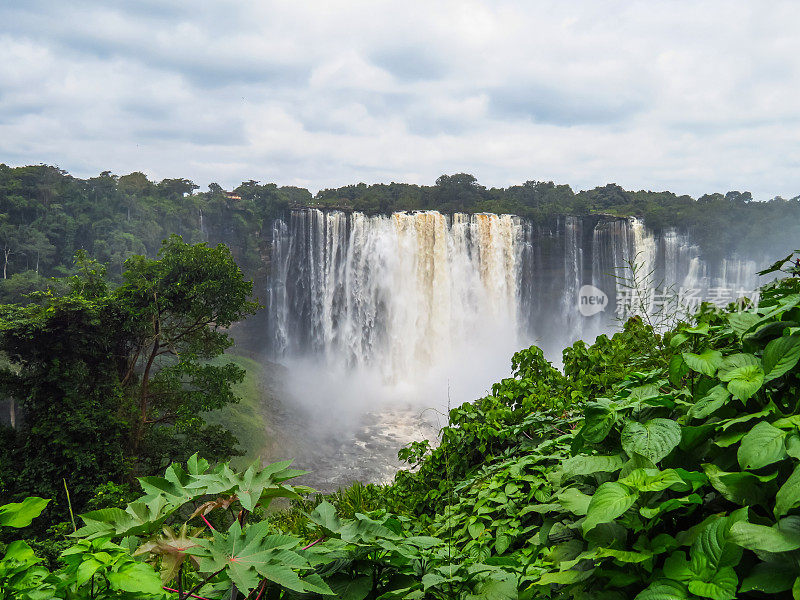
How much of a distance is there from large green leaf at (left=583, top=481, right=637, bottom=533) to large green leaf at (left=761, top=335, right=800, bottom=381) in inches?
16.7

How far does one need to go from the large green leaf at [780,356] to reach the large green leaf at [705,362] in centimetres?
11

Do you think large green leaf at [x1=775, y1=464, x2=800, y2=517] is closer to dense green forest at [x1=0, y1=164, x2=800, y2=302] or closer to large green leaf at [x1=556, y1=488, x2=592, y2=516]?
large green leaf at [x1=556, y1=488, x2=592, y2=516]

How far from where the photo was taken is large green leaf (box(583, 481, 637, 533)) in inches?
37.0

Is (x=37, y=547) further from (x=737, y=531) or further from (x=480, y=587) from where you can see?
(x=737, y=531)

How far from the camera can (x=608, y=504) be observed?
0.98 metres

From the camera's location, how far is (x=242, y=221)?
91.9 ft

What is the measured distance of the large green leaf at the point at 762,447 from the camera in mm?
924

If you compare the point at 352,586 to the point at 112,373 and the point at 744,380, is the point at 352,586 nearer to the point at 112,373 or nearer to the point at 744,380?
the point at 744,380

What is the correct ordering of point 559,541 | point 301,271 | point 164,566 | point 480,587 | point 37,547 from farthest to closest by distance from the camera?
point 301,271 → point 37,547 → point 559,541 → point 480,587 → point 164,566

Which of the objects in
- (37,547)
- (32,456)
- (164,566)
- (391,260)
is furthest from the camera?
(391,260)

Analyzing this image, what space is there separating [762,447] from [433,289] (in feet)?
69.7

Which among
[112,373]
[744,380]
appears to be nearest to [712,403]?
[744,380]

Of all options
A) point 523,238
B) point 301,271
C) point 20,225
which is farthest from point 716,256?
point 20,225

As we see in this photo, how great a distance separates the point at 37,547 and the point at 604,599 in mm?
7672
